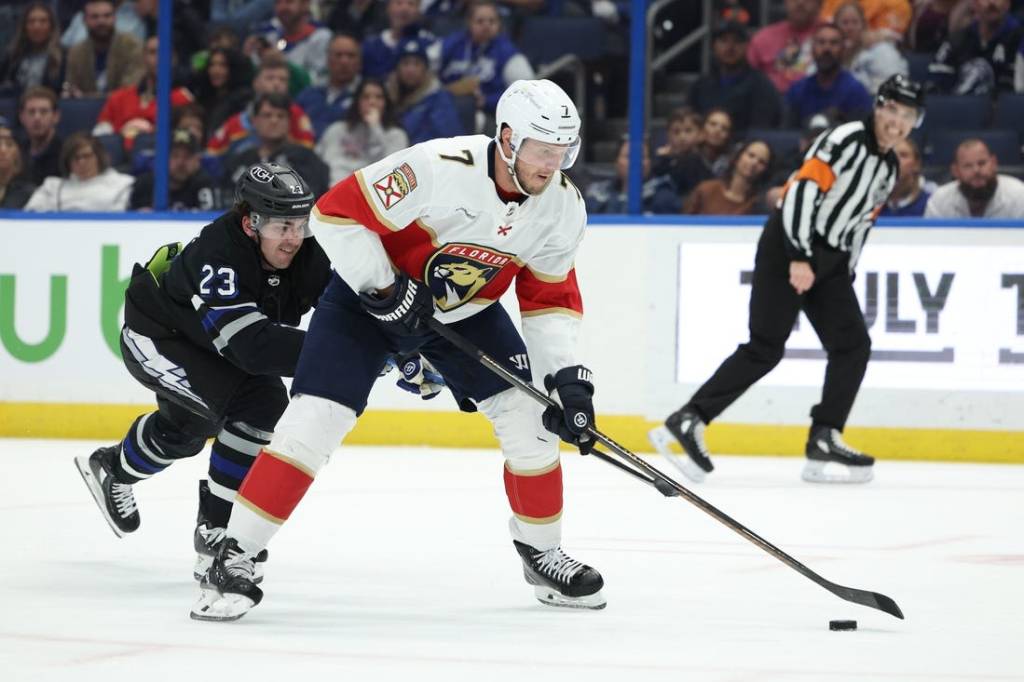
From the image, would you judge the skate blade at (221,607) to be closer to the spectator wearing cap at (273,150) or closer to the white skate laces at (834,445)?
the white skate laces at (834,445)

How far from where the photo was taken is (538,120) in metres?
3.13

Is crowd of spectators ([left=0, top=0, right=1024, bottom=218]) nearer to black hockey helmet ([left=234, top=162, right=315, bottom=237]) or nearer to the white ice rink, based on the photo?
the white ice rink

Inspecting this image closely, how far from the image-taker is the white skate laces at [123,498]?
402 centimetres

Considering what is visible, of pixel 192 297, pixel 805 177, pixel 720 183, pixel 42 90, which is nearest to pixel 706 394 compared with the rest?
pixel 805 177

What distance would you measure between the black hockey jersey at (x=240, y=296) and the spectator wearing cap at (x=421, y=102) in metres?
3.56

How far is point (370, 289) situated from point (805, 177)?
2.82 meters

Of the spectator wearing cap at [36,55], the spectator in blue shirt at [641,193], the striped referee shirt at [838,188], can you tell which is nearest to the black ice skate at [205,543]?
the striped referee shirt at [838,188]

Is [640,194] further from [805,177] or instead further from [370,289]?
[370,289]

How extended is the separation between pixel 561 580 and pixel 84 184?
4398 mm

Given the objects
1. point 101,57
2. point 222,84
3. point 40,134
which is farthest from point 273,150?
point 101,57

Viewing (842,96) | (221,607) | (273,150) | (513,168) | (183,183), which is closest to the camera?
(221,607)

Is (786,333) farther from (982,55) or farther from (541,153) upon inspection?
(541,153)

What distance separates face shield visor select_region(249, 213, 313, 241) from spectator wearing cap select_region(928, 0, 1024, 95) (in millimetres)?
4628

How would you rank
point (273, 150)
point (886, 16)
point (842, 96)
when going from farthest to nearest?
point (886, 16) < point (842, 96) < point (273, 150)
